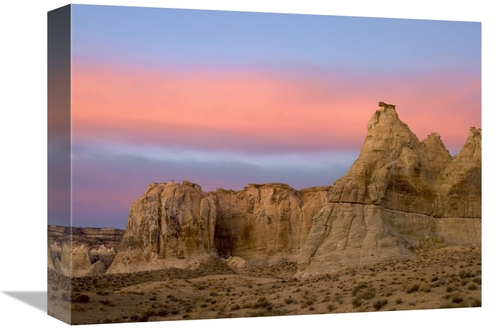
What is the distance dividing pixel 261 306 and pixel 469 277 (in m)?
6.20

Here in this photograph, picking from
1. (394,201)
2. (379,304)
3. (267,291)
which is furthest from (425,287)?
(267,291)

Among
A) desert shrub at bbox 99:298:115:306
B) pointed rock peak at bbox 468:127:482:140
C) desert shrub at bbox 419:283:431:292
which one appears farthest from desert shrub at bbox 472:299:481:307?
desert shrub at bbox 99:298:115:306

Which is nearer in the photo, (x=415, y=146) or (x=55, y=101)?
(x=55, y=101)

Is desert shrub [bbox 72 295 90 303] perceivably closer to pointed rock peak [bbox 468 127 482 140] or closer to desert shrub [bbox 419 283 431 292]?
desert shrub [bbox 419 283 431 292]

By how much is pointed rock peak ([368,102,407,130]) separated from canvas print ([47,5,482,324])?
8 centimetres

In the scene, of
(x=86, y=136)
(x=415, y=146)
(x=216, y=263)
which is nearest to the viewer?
(x=86, y=136)

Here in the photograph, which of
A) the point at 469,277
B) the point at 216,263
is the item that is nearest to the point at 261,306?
the point at 216,263

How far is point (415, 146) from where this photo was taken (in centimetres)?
3581

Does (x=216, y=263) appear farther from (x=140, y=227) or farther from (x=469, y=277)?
(x=469, y=277)

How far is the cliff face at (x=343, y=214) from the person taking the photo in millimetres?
33281

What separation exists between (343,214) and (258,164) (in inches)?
118

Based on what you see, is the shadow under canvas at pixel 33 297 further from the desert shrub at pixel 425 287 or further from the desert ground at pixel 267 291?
the desert shrub at pixel 425 287

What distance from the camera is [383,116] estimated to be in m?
34.9

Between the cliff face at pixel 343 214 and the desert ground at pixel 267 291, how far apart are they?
393 mm
